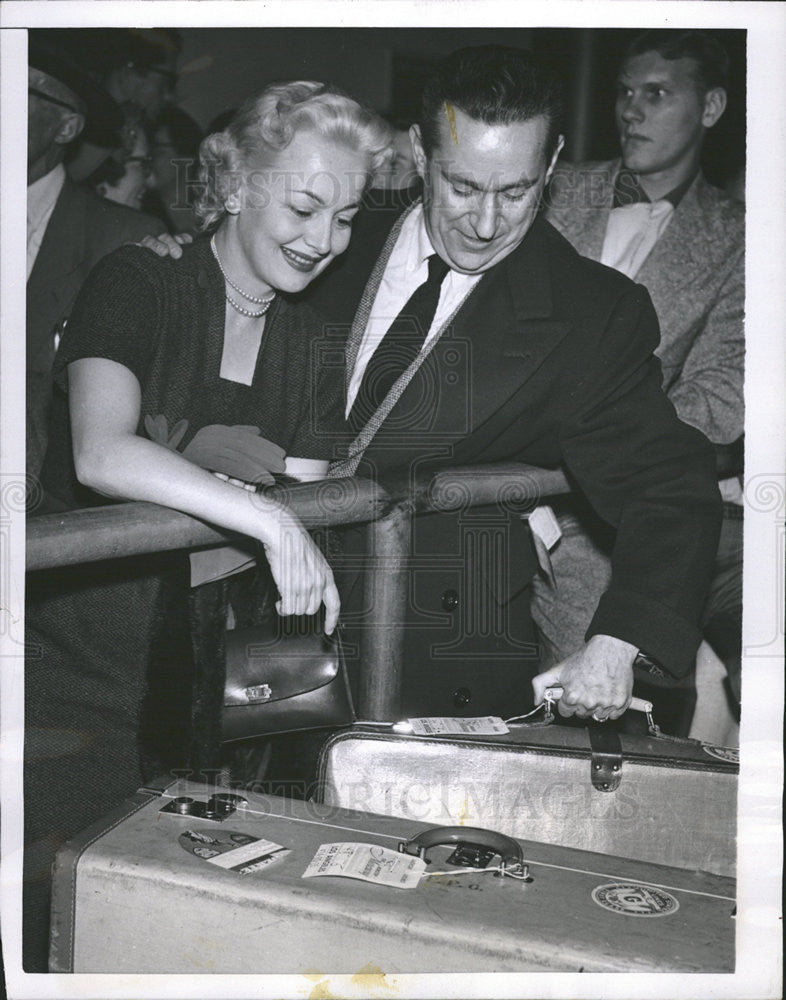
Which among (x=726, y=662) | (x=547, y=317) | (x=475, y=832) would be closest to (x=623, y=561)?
(x=726, y=662)

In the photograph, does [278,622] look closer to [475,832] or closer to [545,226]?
[475,832]

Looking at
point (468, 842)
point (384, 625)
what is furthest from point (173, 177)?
point (468, 842)

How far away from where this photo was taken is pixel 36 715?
4.80 feet

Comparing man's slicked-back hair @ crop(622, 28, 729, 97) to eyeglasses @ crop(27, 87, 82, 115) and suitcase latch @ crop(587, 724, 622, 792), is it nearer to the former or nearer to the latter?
eyeglasses @ crop(27, 87, 82, 115)

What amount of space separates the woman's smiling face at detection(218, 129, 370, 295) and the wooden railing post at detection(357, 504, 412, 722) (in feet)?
1.31

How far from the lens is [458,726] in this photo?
144 cm

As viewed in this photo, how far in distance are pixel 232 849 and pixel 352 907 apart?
0.58 ft

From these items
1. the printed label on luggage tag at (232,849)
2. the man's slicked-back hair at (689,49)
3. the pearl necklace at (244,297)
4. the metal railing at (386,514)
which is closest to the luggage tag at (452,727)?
the metal railing at (386,514)

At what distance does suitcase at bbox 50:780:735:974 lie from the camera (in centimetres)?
113

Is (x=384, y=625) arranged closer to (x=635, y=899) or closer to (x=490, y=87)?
(x=635, y=899)

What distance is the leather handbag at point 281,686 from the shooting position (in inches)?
56.4

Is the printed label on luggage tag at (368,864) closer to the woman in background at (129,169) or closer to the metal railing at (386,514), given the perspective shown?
the metal railing at (386,514)

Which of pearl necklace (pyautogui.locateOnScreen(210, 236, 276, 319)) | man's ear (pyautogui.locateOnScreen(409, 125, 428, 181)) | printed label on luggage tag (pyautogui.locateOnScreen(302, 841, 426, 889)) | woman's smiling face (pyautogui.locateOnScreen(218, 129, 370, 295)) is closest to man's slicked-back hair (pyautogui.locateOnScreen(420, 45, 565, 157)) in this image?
man's ear (pyautogui.locateOnScreen(409, 125, 428, 181))

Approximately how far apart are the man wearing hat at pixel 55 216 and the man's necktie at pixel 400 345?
39cm
